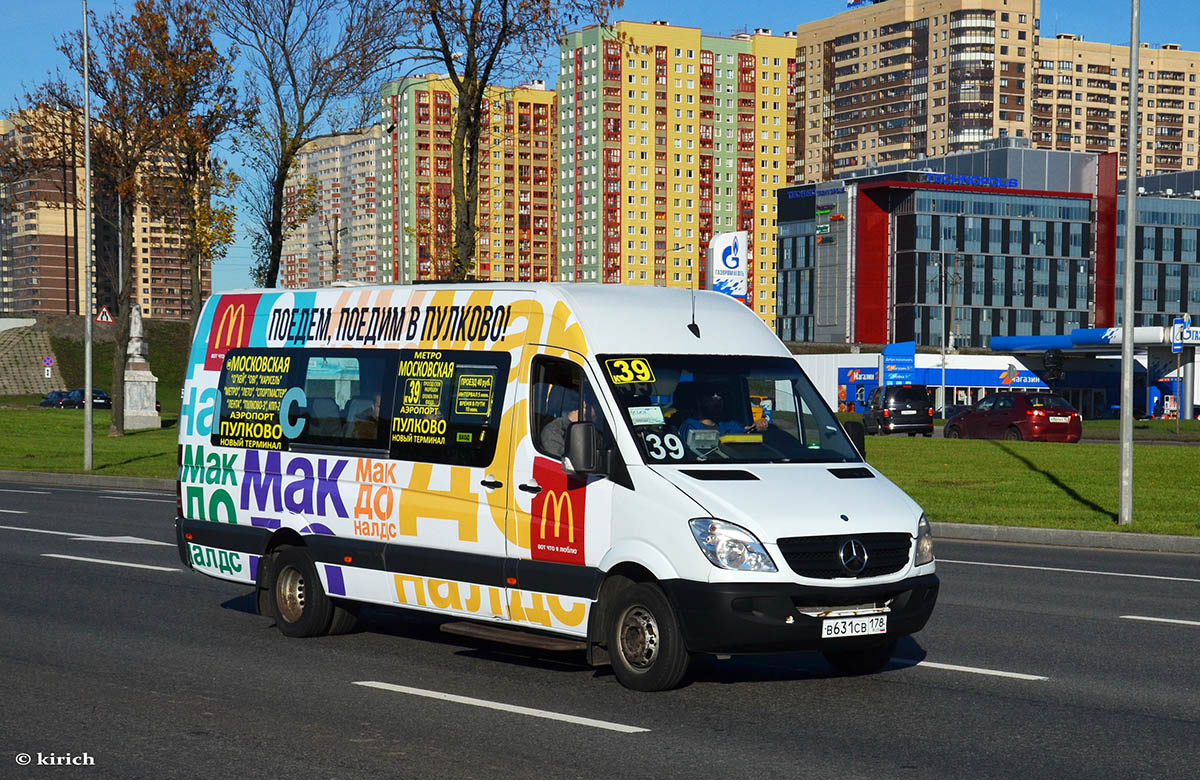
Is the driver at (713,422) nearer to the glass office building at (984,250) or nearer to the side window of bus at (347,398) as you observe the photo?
the side window of bus at (347,398)

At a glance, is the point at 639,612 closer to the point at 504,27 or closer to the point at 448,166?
the point at 504,27

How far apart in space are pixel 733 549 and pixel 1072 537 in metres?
12.2

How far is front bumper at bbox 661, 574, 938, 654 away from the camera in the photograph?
7.92m

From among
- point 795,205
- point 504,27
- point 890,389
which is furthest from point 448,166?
A: point 504,27

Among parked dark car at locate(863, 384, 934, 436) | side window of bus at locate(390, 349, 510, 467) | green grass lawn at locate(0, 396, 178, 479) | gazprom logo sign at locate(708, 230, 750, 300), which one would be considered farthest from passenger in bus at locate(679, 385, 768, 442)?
parked dark car at locate(863, 384, 934, 436)

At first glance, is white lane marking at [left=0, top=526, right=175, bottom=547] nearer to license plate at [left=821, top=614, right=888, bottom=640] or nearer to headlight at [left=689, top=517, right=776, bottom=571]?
headlight at [left=689, top=517, right=776, bottom=571]

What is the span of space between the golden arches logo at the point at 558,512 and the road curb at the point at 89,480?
21.2m

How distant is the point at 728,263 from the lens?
2112 cm

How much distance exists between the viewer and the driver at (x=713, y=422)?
347 inches

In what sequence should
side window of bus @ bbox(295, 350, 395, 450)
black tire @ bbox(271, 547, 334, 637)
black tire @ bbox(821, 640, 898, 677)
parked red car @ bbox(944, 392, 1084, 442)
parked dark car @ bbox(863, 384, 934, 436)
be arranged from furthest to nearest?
parked dark car @ bbox(863, 384, 934, 436)
parked red car @ bbox(944, 392, 1084, 442)
black tire @ bbox(271, 547, 334, 637)
side window of bus @ bbox(295, 350, 395, 450)
black tire @ bbox(821, 640, 898, 677)

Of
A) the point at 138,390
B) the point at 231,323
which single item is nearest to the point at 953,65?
the point at 138,390

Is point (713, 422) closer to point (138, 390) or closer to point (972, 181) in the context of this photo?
point (138, 390)

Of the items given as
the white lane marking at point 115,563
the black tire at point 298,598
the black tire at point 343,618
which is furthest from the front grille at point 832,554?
the white lane marking at point 115,563

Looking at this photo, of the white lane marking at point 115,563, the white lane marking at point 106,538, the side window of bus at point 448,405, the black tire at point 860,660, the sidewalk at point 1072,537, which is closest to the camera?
the black tire at point 860,660
